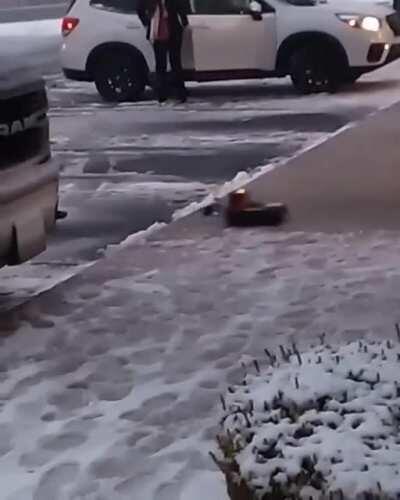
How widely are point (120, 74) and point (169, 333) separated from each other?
1219 centimetres

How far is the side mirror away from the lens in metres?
18.3

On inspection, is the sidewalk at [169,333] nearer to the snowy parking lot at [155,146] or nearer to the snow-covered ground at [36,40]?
the snowy parking lot at [155,146]

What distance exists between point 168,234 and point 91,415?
3.96 metres

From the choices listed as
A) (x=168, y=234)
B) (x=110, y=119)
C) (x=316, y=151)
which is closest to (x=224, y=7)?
(x=110, y=119)

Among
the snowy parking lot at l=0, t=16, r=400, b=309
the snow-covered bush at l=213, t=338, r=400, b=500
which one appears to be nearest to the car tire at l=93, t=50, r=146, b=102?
the snowy parking lot at l=0, t=16, r=400, b=309

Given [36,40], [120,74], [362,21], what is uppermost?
[362,21]

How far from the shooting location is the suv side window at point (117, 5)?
61.3ft

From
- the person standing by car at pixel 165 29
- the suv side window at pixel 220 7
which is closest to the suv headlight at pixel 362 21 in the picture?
the suv side window at pixel 220 7

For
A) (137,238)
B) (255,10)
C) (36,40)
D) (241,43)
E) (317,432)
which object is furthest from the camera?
(36,40)

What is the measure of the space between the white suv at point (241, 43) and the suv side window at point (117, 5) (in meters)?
0.01

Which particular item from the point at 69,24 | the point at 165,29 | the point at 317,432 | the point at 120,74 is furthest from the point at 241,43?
the point at 317,432

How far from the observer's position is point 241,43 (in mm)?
18516

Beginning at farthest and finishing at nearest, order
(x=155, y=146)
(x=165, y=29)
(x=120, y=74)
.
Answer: (x=120, y=74)
(x=165, y=29)
(x=155, y=146)

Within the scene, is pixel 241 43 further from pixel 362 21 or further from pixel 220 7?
pixel 362 21
